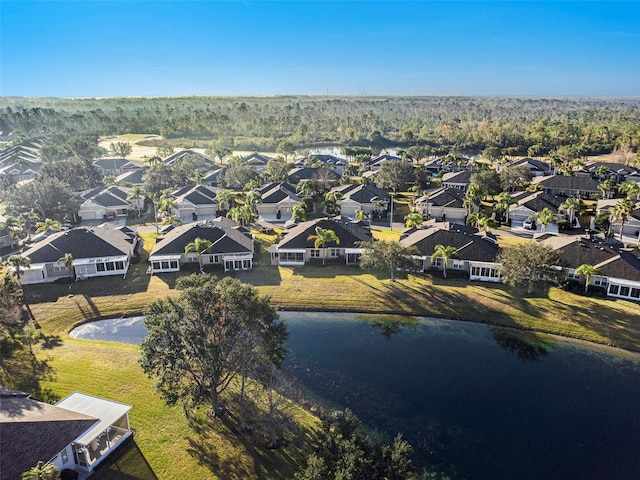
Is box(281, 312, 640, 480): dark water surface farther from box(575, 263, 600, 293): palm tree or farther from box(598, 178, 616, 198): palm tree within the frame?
box(598, 178, 616, 198): palm tree

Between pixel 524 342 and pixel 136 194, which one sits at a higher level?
pixel 136 194

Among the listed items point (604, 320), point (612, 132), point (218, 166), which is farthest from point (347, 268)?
point (612, 132)

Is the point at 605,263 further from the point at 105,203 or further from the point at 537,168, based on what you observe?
the point at 105,203

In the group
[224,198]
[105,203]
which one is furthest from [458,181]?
[105,203]

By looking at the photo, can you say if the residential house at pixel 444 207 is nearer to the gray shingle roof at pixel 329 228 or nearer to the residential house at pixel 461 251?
the residential house at pixel 461 251

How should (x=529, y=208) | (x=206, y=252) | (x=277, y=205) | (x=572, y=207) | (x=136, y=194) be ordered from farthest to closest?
(x=277, y=205) → (x=136, y=194) → (x=529, y=208) → (x=572, y=207) → (x=206, y=252)

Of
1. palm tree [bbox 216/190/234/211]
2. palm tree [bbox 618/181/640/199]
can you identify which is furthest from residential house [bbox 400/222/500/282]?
palm tree [bbox 618/181/640/199]

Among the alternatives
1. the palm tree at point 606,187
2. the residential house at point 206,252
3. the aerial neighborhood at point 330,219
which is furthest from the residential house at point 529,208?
the residential house at point 206,252
